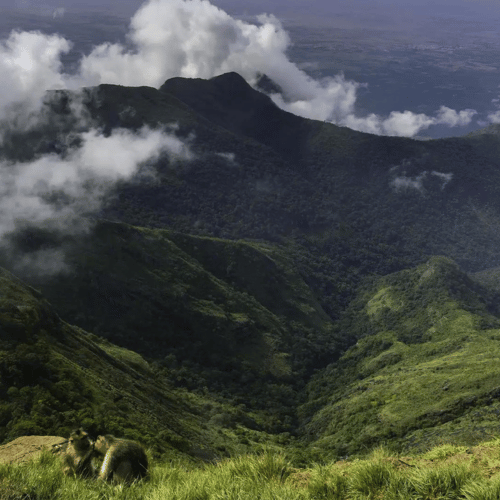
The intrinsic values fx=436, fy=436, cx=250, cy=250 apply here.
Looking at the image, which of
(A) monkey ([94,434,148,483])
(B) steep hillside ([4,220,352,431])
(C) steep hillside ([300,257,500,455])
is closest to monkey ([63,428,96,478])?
(A) monkey ([94,434,148,483])

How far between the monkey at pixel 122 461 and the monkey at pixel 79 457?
28 cm

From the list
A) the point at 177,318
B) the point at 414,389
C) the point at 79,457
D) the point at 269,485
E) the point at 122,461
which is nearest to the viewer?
the point at 269,485

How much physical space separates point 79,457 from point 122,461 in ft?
4.65

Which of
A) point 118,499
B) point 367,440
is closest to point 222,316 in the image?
point 367,440

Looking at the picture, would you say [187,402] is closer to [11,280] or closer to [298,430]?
[298,430]

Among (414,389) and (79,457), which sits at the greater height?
(79,457)

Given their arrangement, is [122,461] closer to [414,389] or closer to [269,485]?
[269,485]

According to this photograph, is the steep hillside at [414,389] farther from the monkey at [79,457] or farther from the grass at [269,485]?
the monkey at [79,457]

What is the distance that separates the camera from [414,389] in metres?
112

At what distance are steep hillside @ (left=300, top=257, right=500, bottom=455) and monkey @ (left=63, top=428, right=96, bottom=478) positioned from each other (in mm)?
51600

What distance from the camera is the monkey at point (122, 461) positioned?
11562 millimetres

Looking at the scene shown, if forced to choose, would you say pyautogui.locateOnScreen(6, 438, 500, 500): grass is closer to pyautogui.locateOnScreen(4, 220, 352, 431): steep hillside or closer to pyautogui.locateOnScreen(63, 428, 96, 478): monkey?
pyautogui.locateOnScreen(63, 428, 96, 478): monkey

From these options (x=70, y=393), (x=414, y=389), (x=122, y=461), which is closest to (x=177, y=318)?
(x=414, y=389)

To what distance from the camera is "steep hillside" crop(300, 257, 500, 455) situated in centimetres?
8738
